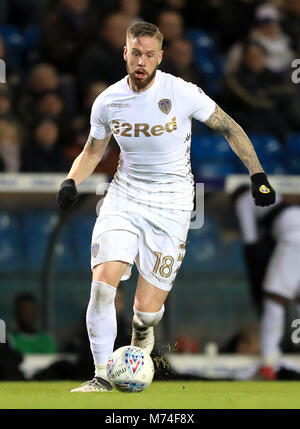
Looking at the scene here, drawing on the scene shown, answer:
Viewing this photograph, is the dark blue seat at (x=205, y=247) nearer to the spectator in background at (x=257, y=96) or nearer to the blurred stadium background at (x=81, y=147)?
the blurred stadium background at (x=81, y=147)

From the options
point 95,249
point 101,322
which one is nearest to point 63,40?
point 95,249

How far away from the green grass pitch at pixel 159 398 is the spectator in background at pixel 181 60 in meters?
5.89

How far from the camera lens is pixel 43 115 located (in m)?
12.4

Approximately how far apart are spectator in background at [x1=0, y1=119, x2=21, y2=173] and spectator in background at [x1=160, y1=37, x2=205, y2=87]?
2384 mm

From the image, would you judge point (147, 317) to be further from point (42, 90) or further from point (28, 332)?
point (42, 90)

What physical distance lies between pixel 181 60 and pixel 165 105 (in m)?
6.42

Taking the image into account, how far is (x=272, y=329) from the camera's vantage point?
11.5 metres

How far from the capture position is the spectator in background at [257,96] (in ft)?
43.6

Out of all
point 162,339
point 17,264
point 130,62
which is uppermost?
point 130,62

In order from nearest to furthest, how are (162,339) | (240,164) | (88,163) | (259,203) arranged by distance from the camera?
(259,203) < (88,163) < (162,339) < (240,164)

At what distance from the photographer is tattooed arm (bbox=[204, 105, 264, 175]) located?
7.53 meters

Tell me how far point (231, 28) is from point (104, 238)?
8625 millimetres

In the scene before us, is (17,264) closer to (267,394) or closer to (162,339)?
(162,339)
